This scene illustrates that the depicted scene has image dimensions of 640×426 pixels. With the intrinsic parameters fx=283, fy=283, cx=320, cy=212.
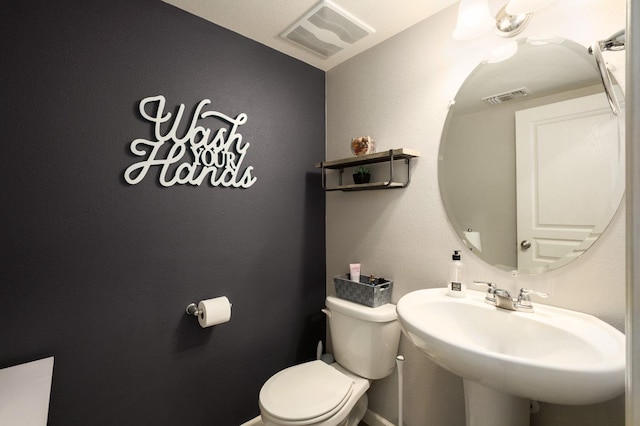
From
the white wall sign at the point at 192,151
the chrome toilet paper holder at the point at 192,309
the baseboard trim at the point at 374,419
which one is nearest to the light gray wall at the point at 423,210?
the baseboard trim at the point at 374,419

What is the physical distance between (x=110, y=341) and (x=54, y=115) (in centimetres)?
98

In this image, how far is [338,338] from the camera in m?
1.62

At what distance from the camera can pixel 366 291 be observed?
1.55m

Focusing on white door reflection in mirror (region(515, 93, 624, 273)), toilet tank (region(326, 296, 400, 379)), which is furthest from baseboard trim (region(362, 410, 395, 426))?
white door reflection in mirror (region(515, 93, 624, 273))

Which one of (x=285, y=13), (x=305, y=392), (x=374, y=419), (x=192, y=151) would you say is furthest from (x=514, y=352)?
(x=285, y=13)

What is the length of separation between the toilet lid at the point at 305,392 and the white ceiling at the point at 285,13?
72.3 inches

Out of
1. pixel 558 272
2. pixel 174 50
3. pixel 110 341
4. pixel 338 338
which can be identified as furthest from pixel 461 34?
pixel 110 341

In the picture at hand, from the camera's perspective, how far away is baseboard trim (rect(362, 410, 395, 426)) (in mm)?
1631

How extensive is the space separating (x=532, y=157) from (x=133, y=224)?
176 cm

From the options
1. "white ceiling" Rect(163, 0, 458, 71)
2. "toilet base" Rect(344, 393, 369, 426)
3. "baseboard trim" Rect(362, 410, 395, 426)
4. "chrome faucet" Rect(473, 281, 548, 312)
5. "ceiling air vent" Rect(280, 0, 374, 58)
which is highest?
"white ceiling" Rect(163, 0, 458, 71)

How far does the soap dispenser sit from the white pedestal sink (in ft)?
0.11

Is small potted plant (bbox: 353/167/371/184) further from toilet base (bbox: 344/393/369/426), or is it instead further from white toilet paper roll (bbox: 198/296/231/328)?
toilet base (bbox: 344/393/369/426)

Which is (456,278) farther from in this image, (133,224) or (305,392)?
(133,224)

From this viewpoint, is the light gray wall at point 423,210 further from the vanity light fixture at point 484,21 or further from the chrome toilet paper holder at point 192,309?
the chrome toilet paper holder at point 192,309
